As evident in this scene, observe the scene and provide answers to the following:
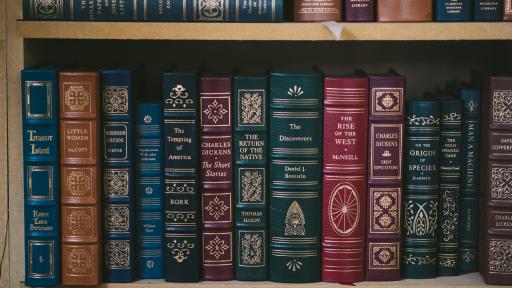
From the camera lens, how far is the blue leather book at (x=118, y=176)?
1.45 m

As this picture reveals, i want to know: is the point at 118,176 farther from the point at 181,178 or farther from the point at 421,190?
the point at 421,190

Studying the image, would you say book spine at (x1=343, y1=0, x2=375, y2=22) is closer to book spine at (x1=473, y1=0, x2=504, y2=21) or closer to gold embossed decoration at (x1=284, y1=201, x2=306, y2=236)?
book spine at (x1=473, y1=0, x2=504, y2=21)

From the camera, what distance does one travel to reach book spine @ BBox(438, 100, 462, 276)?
1490 millimetres

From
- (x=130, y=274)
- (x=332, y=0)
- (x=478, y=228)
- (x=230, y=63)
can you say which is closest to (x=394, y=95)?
(x=332, y=0)

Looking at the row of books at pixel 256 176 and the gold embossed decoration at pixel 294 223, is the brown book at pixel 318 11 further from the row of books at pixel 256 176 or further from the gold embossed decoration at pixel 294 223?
the gold embossed decoration at pixel 294 223

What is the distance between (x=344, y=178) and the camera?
147 centimetres

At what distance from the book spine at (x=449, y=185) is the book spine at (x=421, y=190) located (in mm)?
14

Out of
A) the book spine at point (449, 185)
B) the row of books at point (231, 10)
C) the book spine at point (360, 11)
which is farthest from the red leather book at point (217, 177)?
the book spine at point (449, 185)

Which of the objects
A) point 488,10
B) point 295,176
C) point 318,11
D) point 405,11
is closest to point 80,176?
point 295,176

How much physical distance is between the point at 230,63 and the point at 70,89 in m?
0.41

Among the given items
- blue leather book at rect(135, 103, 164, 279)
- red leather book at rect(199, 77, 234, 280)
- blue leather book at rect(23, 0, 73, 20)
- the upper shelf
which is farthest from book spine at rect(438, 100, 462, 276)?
blue leather book at rect(23, 0, 73, 20)

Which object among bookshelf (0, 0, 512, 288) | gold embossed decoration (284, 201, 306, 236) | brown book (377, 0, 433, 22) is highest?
brown book (377, 0, 433, 22)

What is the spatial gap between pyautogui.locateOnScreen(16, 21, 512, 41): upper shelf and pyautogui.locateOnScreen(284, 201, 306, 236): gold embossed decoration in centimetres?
29

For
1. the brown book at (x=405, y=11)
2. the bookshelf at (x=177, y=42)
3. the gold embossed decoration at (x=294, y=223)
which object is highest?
the brown book at (x=405, y=11)
